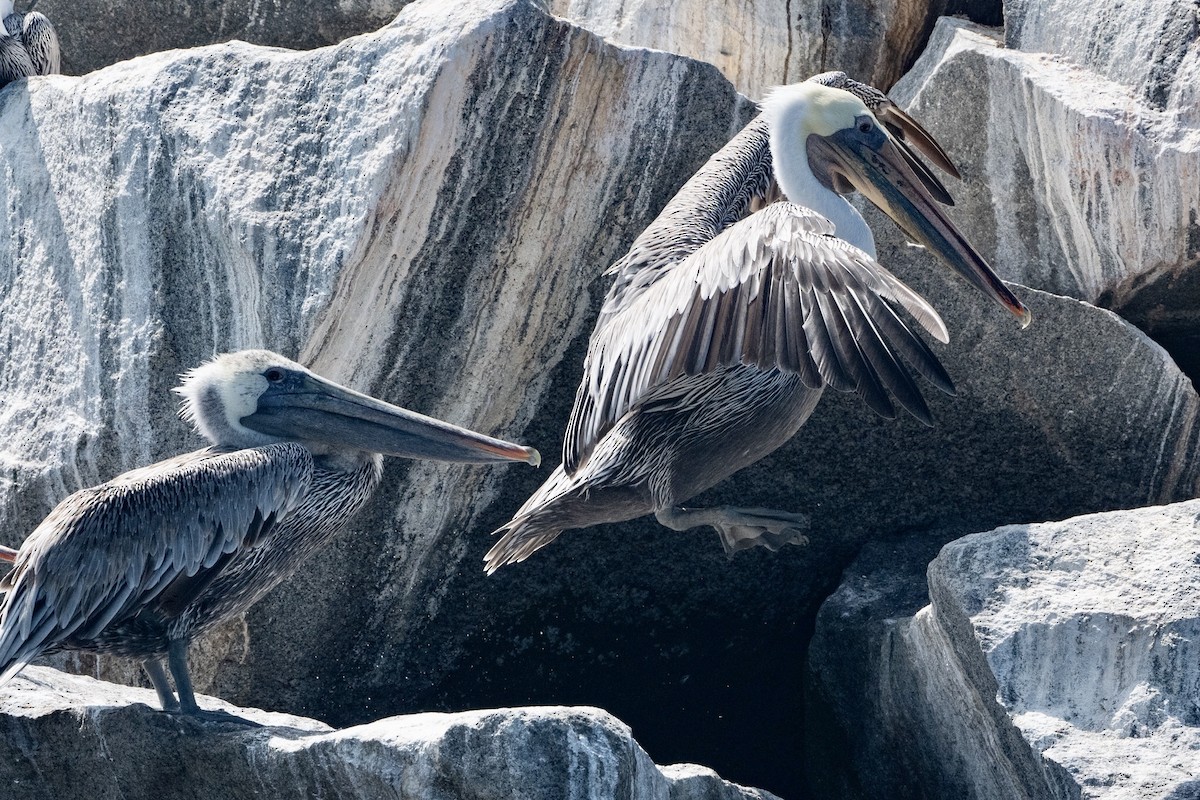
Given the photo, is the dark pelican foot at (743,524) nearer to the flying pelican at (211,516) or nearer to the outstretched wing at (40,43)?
the flying pelican at (211,516)

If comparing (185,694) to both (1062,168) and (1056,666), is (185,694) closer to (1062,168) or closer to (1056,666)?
(1056,666)

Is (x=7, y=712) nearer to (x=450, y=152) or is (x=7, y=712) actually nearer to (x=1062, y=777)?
A: (x=450, y=152)

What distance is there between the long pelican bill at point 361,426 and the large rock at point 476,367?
0.32 meters

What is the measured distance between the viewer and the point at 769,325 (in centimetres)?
407

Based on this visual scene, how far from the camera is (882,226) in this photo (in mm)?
5367

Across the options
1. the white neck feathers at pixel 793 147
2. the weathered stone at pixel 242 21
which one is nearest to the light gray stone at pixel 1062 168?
the white neck feathers at pixel 793 147

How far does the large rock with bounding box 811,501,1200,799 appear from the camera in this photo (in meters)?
3.55

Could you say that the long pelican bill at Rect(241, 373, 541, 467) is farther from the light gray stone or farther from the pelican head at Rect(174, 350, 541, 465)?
the light gray stone

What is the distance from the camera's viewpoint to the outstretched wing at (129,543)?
13.0 feet

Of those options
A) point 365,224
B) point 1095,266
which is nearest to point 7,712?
point 365,224

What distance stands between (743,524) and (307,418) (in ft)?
4.40

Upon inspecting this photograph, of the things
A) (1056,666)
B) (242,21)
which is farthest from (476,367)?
(242,21)

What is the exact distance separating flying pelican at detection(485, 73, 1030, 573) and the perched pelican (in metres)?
3.38

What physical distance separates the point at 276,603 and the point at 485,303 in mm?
1162
